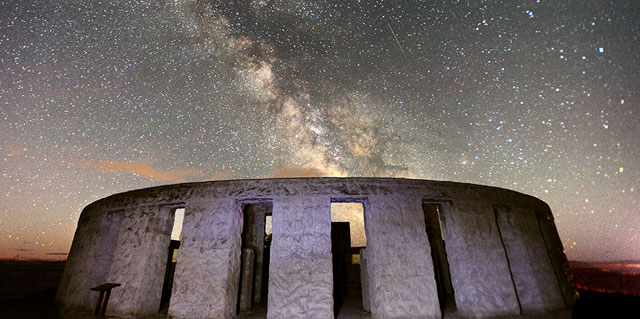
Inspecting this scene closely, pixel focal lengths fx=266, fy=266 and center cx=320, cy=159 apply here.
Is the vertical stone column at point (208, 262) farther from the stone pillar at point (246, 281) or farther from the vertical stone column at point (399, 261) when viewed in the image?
the vertical stone column at point (399, 261)

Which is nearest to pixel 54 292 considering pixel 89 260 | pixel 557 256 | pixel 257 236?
pixel 89 260

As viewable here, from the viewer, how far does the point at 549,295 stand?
24.7ft

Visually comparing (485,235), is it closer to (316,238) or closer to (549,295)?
(549,295)

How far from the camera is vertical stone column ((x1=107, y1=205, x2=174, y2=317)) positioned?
7.04 metres

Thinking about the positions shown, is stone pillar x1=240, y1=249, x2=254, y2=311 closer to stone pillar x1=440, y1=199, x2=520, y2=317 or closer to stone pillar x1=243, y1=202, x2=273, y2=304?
stone pillar x1=243, y1=202, x2=273, y2=304

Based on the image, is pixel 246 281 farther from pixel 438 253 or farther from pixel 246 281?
pixel 438 253

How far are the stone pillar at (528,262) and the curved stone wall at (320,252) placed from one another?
0.03 meters

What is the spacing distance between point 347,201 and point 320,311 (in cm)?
268

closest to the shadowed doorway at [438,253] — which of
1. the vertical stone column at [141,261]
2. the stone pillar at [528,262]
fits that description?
the stone pillar at [528,262]

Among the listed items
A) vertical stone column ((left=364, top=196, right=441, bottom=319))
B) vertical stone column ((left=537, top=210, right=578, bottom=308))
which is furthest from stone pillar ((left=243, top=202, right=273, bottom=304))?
vertical stone column ((left=537, top=210, right=578, bottom=308))

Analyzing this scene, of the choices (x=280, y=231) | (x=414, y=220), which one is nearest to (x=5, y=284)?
(x=280, y=231)

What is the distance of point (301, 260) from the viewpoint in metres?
6.37

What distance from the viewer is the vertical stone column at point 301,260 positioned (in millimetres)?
6070

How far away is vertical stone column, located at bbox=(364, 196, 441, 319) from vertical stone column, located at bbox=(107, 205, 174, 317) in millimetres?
5833
